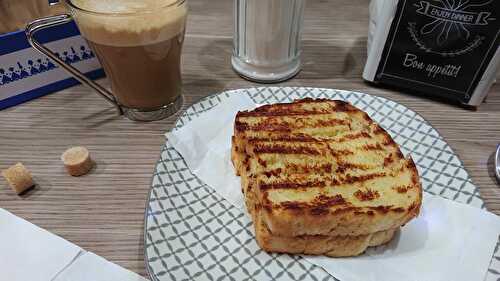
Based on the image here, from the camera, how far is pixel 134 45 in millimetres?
1028

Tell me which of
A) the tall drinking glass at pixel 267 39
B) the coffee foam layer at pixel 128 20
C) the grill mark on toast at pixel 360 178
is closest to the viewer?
the grill mark on toast at pixel 360 178

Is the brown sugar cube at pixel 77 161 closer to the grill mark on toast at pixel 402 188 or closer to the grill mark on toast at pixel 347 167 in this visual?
the grill mark on toast at pixel 347 167

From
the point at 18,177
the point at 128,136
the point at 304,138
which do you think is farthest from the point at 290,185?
the point at 18,177

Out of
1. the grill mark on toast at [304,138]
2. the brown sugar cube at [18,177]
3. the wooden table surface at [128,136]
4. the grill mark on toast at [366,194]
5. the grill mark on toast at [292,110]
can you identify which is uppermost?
the grill mark on toast at [292,110]

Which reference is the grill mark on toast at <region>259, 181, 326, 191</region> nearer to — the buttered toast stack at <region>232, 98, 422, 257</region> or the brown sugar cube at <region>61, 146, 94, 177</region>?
the buttered toast stack at <region>232, 98, 422, 257</region>

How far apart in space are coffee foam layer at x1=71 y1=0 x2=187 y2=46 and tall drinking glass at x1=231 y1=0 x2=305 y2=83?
0.81ft

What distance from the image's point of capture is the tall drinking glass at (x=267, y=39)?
3.92 ft

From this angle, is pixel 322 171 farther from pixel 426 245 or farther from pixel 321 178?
pixel 426 245

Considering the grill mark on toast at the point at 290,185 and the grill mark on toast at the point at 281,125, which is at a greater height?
the grill mark on toast at the point at 281,125

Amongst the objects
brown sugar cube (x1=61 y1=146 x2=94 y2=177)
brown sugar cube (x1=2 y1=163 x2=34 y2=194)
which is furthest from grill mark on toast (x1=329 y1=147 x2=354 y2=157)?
brown sugar cube (x1=2 y1=163 x2=34 y2=194)

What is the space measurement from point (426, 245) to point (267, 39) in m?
0.77

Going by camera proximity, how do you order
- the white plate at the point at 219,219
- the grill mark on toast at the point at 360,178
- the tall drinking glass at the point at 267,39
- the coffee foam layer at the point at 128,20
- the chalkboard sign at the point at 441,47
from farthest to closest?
1. the tall drinking glass at the point at 267,39
2. the chalkboard sign at the point at 441,47
3. the coffee foam layer at the point at 128,20
4. the grill mark on toast at the point at 360,178
5. the white plate at the point at 219,219

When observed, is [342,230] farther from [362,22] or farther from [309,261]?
[362,22]

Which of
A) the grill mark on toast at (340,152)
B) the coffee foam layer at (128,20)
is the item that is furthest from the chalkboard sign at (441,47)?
the coffee foam layer at (128,20)
